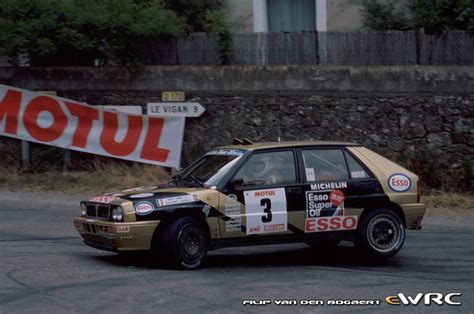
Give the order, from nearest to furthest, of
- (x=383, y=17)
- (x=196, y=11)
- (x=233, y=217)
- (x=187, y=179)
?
1. (x=233, y=217)
2. (x=187, y=179)
3. (x=383, y=17)
4. (x=196, y=11)

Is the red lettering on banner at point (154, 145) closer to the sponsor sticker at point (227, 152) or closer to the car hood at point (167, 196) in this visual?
the sponsor sticker at point (227, 152)

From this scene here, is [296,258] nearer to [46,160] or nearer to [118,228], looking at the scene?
[118,228]

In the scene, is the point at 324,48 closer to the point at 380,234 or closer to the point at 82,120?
the point at 82,120

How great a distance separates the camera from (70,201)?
51.8 ft

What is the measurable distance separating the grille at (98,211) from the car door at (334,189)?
95.6 inches

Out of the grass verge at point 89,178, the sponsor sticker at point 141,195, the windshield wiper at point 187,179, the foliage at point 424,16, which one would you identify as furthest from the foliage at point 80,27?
the sponsor sticker at point 141,195

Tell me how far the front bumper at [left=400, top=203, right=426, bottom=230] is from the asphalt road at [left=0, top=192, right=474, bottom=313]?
48cm

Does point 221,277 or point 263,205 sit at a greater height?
point 263,205

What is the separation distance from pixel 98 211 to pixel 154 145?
781 centimetres

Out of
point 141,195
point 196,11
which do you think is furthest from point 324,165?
point 196,11

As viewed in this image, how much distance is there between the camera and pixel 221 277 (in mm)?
9539

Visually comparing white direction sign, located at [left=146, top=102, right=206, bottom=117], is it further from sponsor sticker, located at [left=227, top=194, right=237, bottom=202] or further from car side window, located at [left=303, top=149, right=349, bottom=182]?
sponsor sticker, located at [left=227, top=194, right=237, bottom=202]

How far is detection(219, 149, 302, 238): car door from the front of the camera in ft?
33.0

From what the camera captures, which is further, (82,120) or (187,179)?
(82,120)
